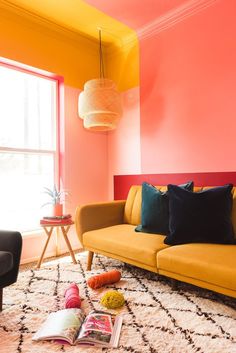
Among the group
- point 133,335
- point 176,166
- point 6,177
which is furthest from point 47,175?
point 133,335

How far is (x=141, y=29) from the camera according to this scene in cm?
318

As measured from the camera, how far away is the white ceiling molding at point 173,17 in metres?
2.69

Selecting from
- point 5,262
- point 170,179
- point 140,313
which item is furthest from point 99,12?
point 140,313

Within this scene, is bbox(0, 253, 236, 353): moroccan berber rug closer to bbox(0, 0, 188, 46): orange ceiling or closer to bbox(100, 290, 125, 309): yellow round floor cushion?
bbox(100, 290, 125, 309): yellow round floor cushion

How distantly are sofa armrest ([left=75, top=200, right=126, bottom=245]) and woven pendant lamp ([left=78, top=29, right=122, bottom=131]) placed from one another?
866 millimetres

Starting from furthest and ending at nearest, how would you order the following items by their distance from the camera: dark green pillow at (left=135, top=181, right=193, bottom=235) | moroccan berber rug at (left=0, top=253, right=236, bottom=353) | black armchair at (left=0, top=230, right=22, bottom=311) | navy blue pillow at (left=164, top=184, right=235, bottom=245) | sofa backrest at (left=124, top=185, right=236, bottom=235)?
sofa backrest at (left=124, top=185, right=236, bottom=235) → dark green pillow at (left=135, top=181, right=193, bottom=235) → navy blue pillow at (left=164, top=184, right=235, bottom=245) → black armchair at (left=0, top=230, right=22, bottom=311) → moroccan berber rug at (left=0, top=253, right=236, bottom=353)

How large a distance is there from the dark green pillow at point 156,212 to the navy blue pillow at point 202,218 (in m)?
0.17

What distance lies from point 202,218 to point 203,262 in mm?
407

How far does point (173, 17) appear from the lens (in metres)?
2.88

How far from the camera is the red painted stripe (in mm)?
2512

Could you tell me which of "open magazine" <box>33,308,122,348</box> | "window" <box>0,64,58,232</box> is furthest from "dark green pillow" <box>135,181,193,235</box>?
"window" <box>0,64,58,232</box>

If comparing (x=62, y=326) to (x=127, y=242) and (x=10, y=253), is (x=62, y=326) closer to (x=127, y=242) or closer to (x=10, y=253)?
(x=10, y=253)

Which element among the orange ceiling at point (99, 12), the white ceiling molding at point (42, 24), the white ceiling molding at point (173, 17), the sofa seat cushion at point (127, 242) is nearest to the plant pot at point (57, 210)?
the sofa seat cushion at point (127, 242)

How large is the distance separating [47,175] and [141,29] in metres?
2.13
